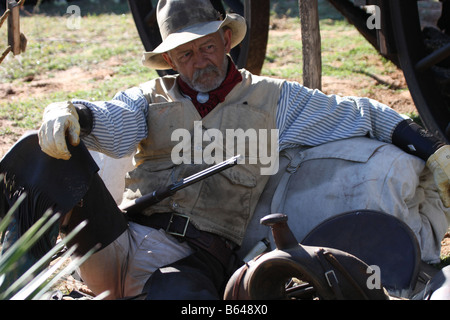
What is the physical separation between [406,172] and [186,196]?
1.04m

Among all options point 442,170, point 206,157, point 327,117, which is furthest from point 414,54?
point 206,157

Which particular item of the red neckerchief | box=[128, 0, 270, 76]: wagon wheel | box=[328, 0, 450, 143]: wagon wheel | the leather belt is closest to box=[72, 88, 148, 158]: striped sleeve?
the red neckerchief

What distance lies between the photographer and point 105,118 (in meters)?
3.07

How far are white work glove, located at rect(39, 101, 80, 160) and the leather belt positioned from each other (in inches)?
23.0

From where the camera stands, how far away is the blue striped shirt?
3.25 meters

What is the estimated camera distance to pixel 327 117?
10.9 feet

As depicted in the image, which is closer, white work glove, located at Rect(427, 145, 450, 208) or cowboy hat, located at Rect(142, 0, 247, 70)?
white work glove, located at Rect(427, 145, 450, 208)

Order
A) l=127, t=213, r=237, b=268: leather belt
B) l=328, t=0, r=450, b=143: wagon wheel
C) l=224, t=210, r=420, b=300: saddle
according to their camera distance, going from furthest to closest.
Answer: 1. l=328, t=0, r=450, b=143: wagon wheel
2. l=127, t=213, r=237, b=268: leather belt
3. l=224, t=210, r=420, b=300: saddle

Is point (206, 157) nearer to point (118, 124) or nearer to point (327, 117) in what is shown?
point (118, 124)

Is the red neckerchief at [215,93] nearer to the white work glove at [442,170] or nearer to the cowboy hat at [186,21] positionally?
the cowboy hat at [186,21]

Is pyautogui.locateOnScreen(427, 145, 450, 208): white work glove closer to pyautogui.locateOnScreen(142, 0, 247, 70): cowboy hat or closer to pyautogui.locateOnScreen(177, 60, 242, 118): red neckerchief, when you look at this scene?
pyautogui.locateOnScreen(177, 60, 242, 118): red neckerchief

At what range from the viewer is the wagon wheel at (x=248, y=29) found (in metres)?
4.85

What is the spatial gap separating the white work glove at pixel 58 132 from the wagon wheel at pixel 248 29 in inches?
94.6

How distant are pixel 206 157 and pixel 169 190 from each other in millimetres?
313
